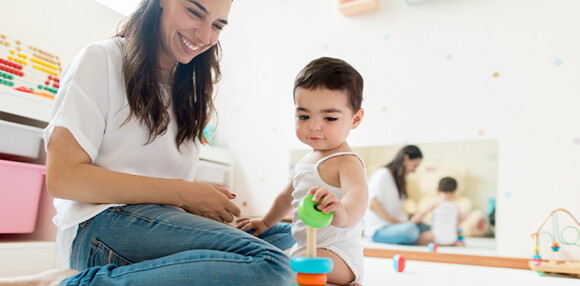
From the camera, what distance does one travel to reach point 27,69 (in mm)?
1786

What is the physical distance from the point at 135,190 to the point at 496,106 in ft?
6.72

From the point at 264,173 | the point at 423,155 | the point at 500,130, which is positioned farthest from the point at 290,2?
the point at 500,130

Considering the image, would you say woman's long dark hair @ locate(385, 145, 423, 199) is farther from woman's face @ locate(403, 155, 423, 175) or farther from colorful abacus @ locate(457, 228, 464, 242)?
colorful abacus @ locate(457, 228, 464, 242)

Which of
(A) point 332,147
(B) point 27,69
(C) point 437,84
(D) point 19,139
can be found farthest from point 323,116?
(C) point 437,84

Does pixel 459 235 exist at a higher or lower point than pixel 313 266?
lower

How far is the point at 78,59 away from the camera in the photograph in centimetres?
94

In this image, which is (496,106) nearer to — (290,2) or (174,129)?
(290,2)

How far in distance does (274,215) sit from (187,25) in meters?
0.56

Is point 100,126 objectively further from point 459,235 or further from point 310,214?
point 459,235

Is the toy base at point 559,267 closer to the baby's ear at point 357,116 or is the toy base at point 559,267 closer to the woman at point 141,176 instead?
the baby's ear at point 357,116

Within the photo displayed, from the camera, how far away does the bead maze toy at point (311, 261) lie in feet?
2.17

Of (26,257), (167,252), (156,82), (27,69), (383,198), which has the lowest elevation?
(26,257)

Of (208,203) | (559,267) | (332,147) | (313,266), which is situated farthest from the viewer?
(559,267)

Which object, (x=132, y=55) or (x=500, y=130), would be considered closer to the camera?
(x=132, y=55)
